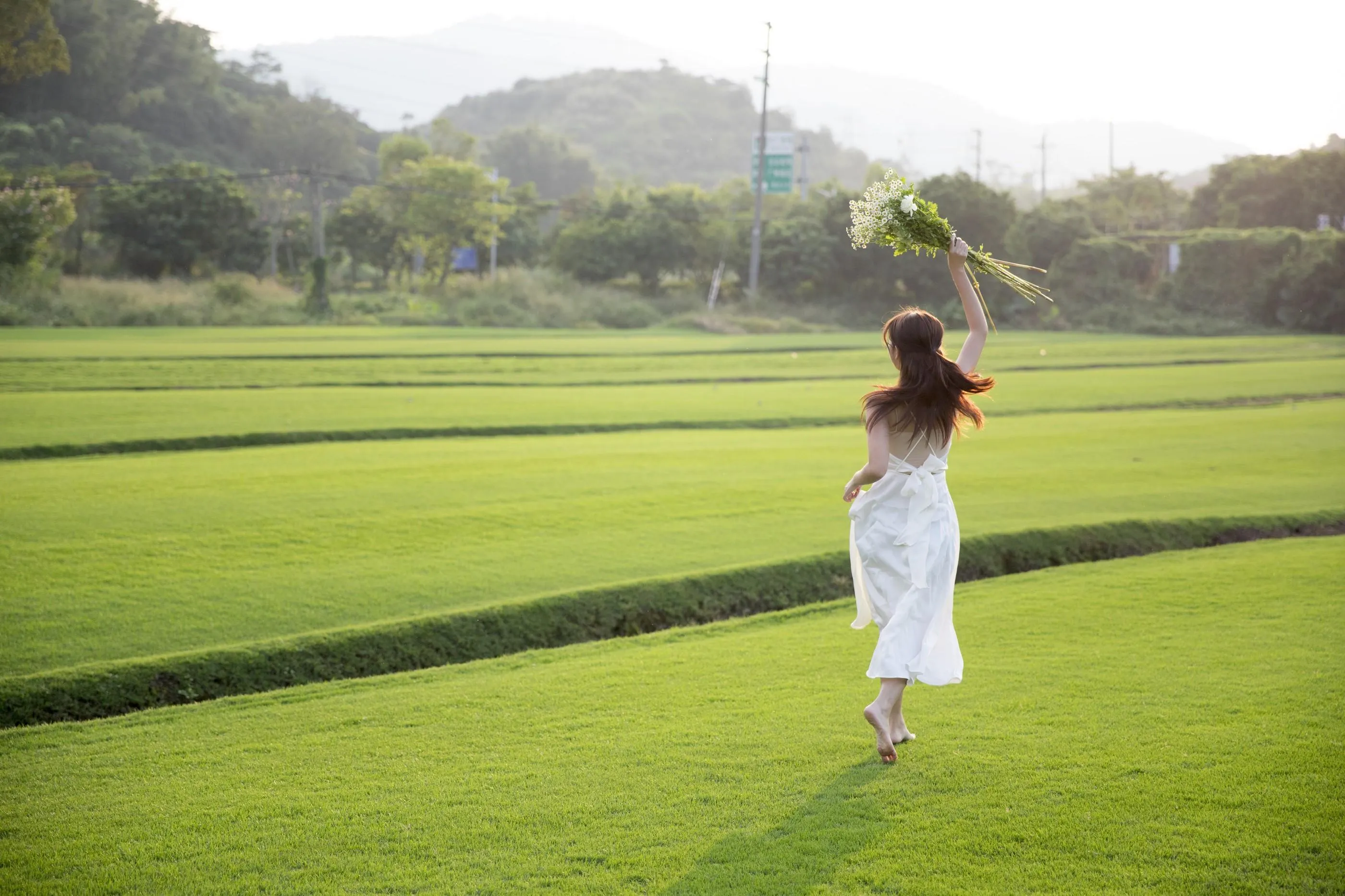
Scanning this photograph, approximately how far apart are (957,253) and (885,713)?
2324 millimetres

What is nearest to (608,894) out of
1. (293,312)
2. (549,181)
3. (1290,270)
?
(293,312)

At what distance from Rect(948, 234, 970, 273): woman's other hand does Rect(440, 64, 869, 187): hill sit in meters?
151

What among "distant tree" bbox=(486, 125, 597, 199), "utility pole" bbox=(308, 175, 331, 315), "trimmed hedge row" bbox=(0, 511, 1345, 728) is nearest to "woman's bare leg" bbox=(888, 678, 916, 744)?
"trimmed hedge row" bbox=(0, 511, 1345, 728)

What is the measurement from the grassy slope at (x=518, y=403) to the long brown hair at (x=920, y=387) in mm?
12861

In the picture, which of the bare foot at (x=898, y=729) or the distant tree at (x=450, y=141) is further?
the distant tree at (x=450, y=141)

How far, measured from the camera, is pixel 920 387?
511 cm

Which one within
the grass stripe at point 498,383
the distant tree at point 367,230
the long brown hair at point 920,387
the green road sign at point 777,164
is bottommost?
the grass stripe at point 498,383

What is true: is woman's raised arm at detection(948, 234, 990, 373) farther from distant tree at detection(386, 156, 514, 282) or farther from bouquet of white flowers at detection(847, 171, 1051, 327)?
distant tree at detection(386, 156, 514, 282)

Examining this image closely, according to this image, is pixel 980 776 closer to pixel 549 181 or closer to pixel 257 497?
pixel 257 497

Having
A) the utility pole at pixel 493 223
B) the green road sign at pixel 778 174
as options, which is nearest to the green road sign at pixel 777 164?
the green road sign at pixel 778 174

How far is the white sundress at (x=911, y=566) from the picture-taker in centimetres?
511

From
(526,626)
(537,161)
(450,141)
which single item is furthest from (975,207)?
(537,161)

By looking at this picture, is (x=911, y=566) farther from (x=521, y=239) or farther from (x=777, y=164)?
(x=521, y=239)

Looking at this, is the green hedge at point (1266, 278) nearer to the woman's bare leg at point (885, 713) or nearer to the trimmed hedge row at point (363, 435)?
the trimmed hedge row at point (363, 435)
